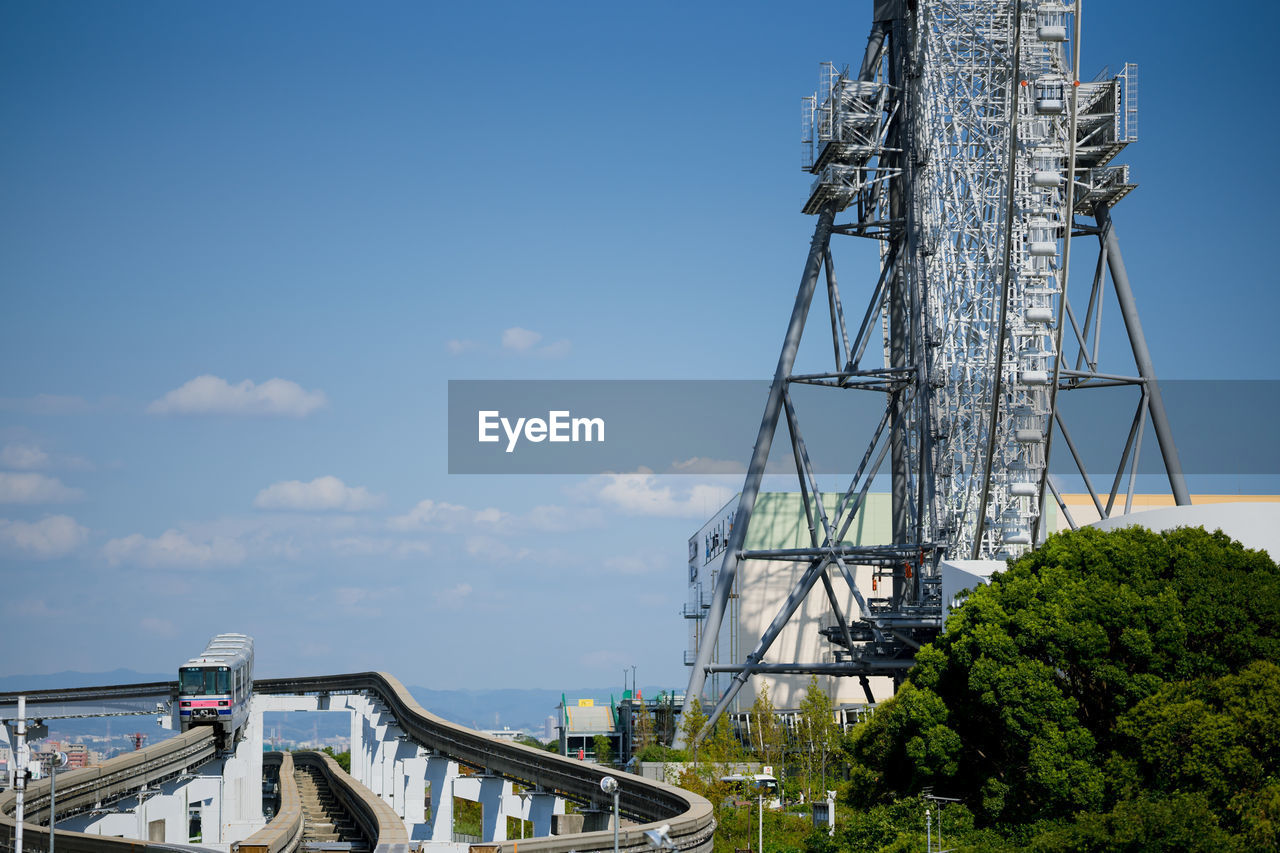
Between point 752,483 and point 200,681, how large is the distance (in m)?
25.6

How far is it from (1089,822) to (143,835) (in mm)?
30429

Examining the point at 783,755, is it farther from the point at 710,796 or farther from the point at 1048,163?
the point at 1048,163

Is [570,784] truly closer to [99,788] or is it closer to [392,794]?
[99,788]

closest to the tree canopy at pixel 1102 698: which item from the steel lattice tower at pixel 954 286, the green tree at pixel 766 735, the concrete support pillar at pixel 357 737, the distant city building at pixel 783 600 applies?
the steel lattice tower at pixel 954 286

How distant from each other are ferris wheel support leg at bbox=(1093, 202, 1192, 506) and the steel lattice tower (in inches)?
3.2

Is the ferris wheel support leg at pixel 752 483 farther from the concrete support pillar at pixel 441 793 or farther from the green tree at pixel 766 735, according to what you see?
the concrete support pillar at pixel 441 793

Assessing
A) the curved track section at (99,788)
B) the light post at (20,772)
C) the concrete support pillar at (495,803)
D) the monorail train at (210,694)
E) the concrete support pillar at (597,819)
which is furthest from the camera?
the monorail train at (210,694)

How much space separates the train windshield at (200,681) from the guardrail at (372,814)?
7759mm

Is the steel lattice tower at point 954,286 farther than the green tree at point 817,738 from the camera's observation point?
No

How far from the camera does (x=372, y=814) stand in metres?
52.9

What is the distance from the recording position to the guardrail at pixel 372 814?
126ft

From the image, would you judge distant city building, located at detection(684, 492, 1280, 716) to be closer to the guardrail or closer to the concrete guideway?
the guardrail

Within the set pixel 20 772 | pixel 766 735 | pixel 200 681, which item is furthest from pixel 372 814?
pixel 20 772

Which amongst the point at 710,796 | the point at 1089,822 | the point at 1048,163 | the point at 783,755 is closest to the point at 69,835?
the point at 1089,822
